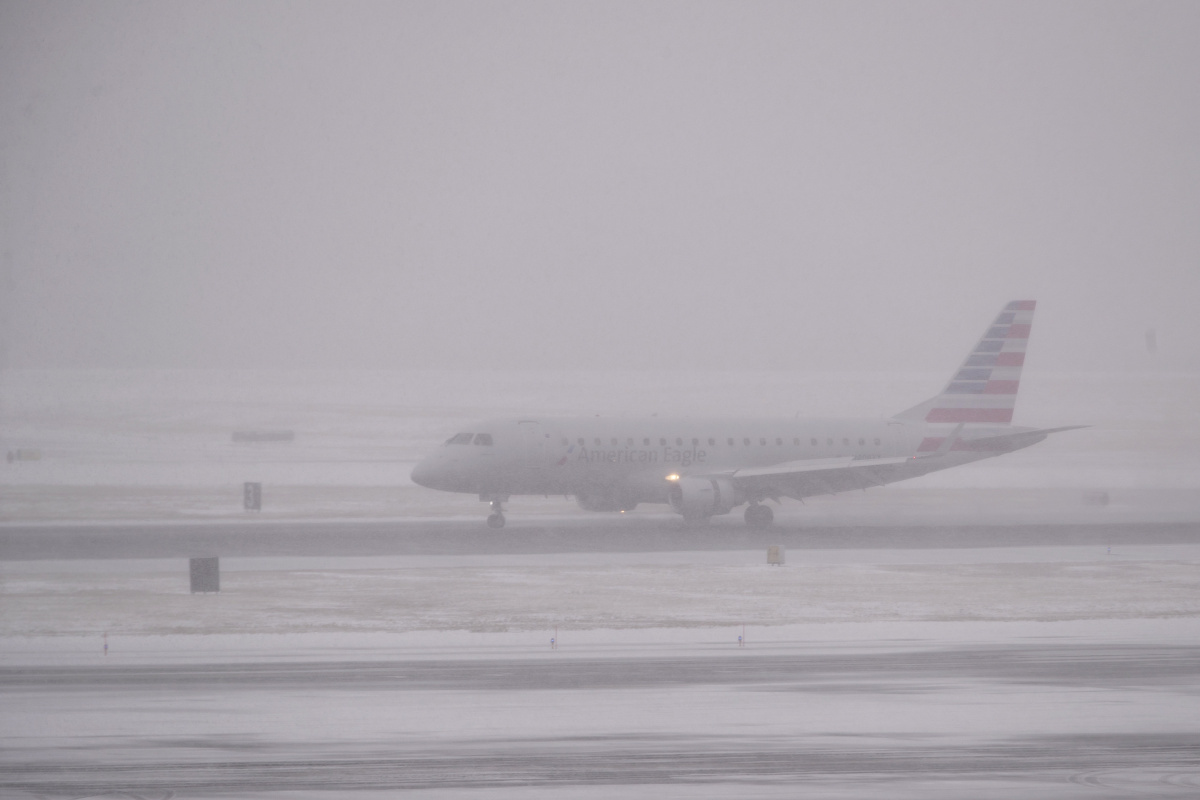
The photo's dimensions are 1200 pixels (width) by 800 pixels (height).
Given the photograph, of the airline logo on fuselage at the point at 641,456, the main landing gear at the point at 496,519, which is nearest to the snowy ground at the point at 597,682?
the main landing gear at the point at 496,519

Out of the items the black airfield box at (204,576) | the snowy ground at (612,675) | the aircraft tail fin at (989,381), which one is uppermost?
the aircraft tail fin at (989,381)

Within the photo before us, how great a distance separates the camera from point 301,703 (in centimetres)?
1741

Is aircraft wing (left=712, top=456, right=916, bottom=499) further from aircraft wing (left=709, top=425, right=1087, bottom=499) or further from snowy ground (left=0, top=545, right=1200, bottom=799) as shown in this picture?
snowy ground (left=0, top=545, right=1200, bottom=799)

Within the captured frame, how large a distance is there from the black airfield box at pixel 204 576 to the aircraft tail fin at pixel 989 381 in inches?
1199

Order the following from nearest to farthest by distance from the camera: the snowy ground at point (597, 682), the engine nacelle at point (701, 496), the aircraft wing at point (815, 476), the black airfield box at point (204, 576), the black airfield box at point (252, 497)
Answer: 1. the snowy ground at point (597, 682)
2. the black airfield box at point (204, 576)
3. the engine nacelle at point (701, 496)
4. the aircraft wing at point (815, 476)
5. the black airfield box at point (252, 497)

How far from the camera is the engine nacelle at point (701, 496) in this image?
42.5 m

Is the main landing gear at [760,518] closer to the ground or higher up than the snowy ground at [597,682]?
higher up

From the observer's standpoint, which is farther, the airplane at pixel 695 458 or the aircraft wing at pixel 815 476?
the aircraft wing at pixel 815 476

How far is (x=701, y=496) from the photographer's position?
42.5m

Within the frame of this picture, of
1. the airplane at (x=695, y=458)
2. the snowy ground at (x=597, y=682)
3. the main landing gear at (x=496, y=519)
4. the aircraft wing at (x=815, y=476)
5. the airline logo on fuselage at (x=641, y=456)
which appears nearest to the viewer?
the snowy ground at (x=597, y=682)

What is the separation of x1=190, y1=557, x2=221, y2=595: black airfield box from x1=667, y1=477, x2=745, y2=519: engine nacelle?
1859 centimetres

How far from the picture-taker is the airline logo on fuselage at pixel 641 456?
143 ft

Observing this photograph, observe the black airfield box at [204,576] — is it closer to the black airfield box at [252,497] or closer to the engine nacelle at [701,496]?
Answer: the engine nacelle at [701,496]

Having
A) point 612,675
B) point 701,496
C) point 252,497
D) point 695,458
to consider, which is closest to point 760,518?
point 701,496
